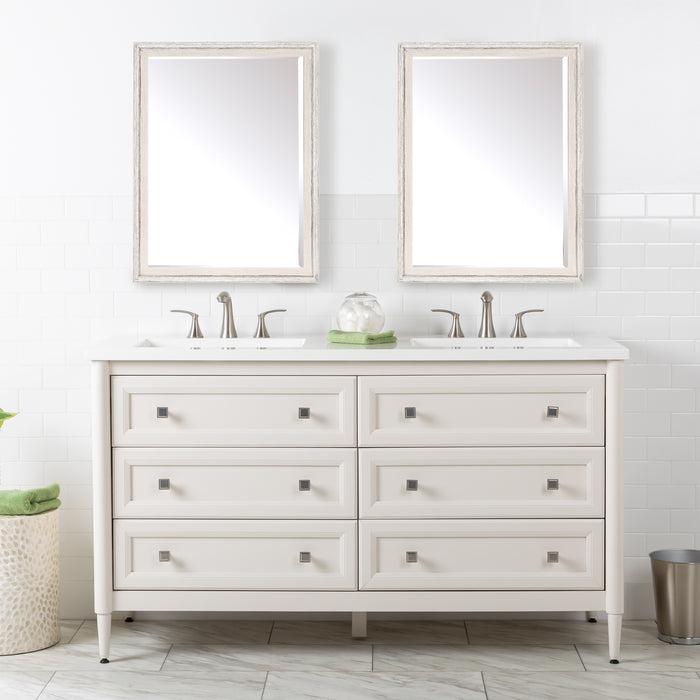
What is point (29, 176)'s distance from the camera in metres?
3.51

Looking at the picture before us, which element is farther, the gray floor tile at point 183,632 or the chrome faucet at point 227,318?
the chrome faucet at point 227,318

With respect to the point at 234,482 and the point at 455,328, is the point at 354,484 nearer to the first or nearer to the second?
the point at 234,482

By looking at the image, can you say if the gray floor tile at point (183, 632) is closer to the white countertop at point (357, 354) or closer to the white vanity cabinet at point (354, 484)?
the white vanity cabinet at point (354, 484)

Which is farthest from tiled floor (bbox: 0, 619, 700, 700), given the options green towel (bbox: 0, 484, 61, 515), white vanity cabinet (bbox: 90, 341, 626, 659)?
green towel (bbox: 0, 484, 61, 515)

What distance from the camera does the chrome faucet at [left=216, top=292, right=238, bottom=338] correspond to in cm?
344

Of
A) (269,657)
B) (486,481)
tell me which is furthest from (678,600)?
(269,657)

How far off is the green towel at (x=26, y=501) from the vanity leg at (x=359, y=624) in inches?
43.2

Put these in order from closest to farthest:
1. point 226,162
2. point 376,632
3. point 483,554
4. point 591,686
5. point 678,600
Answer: point 591,686 → point 483,554 → point 678,600 → point 376,632 → point 226,162

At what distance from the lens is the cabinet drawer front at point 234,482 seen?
3008mm

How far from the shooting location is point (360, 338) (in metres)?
3.06

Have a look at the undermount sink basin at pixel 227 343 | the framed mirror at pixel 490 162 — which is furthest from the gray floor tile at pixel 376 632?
the framed mirror at pixel 490 162

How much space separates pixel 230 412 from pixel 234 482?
0.72 feet

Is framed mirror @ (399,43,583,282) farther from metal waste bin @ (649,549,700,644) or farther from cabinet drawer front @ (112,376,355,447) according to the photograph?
metal waste bin @ (649,549,700,644)

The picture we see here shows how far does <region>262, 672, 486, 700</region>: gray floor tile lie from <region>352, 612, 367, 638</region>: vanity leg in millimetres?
303
